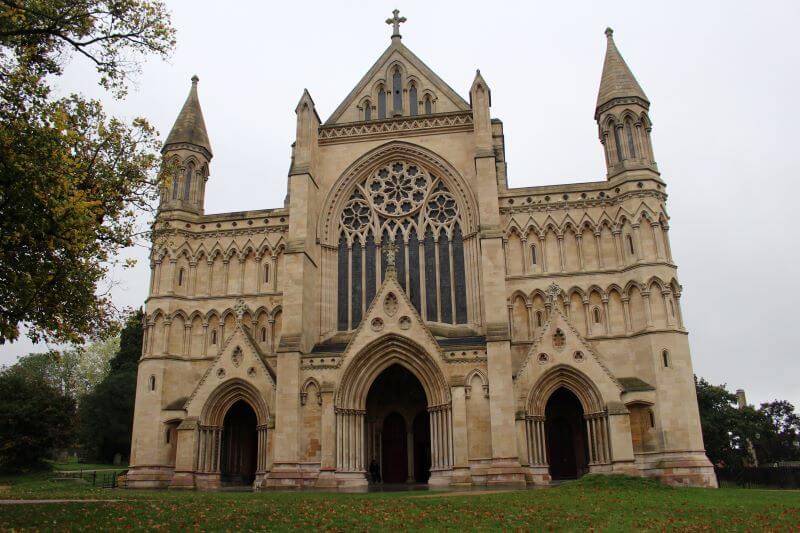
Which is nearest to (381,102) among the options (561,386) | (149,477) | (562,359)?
(562,359)

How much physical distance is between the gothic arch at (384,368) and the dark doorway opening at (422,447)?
321cm

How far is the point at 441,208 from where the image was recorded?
33.4 m

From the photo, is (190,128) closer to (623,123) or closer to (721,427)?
(623,123)

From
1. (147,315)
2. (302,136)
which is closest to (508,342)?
(302,136)

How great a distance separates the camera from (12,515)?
13.8m

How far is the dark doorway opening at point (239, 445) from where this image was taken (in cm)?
3156

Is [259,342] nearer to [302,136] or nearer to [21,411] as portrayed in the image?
[302,136]

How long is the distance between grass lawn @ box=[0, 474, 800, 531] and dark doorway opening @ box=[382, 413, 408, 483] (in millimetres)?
11347

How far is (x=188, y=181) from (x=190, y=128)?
3040mm

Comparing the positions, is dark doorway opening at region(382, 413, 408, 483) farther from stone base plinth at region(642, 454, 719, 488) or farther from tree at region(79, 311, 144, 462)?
tree at region(79, 311, 144, 462)

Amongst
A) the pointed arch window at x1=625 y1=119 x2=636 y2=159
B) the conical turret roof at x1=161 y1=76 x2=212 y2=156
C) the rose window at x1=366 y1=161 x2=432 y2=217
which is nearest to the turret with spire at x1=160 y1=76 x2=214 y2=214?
the conical turret roof at x1=161 y1=76 x2=212 y2=156

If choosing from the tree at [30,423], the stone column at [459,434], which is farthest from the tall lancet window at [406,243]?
the tree at [30,423]

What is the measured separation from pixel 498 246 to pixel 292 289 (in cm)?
956

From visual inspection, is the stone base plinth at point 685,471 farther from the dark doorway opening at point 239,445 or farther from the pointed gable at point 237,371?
the dark doorway opening at point 239,445
